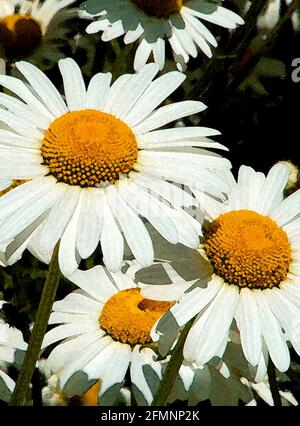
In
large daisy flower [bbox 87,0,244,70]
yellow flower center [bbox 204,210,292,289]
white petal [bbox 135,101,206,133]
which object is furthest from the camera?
large daisy flower [bbox 87,0,244,70]

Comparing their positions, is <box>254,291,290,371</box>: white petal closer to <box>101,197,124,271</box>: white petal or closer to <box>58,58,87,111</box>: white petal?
<box>101,197,124,271</box>: white petal

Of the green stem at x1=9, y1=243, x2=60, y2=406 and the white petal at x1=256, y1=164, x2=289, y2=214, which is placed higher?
the white petal at x1=256, y1=164, x2=289, y2=214

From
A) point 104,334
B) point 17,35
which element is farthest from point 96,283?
point 17,35

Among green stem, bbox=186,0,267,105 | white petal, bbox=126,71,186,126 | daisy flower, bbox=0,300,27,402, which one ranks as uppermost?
green stem, bbox=186,0,267,105

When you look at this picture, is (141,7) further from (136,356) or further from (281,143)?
(136,356)

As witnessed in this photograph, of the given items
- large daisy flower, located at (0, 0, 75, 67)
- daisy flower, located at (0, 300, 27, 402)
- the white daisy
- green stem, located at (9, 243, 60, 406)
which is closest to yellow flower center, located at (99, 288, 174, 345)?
the white daisy

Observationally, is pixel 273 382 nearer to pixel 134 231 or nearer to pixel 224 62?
pixel 134 231
